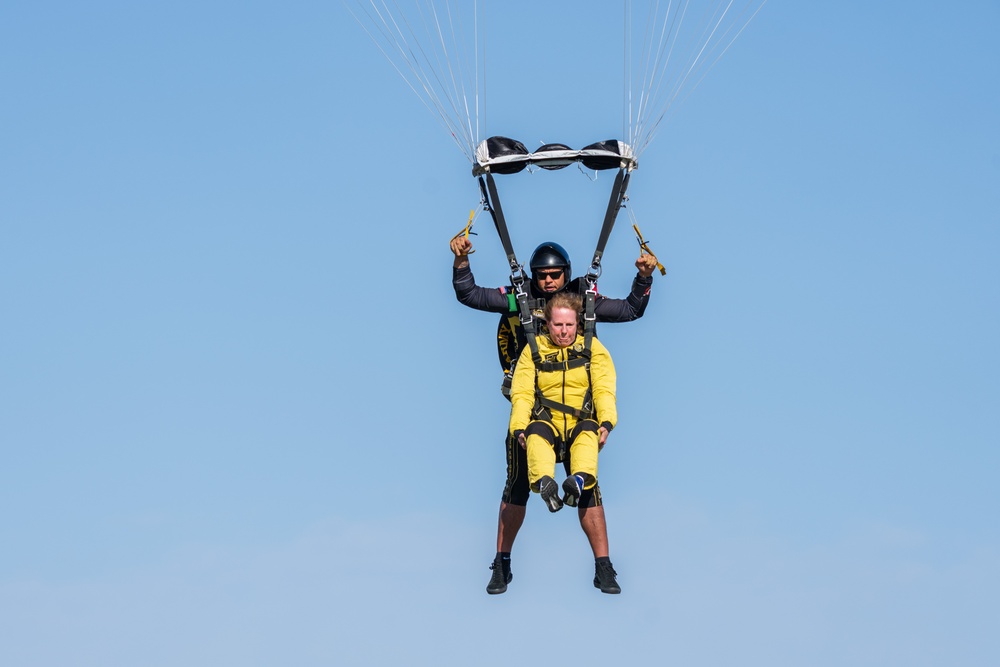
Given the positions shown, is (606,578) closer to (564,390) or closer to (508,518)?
(508,518)

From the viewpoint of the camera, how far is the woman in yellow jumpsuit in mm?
14492

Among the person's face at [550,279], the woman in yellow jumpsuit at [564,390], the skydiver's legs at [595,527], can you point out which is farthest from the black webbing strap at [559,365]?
the skydiver's legs at [595,527]

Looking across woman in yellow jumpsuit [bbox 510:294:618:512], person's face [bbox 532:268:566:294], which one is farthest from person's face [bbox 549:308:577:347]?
person's face [bbox 532:268:566:294]

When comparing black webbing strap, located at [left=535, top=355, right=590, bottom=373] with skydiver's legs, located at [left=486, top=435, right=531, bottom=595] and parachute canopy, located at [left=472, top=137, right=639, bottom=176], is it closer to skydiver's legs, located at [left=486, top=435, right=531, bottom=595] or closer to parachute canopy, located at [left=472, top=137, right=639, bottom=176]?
skydiver's legs, located at [left=486, top=435, right=531, bottom=595]

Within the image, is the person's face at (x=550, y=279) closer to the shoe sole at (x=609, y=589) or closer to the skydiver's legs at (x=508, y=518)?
the skydiver's legs at (x=508, y=518)

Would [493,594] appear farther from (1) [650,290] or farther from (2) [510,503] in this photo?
(1) [650,290]

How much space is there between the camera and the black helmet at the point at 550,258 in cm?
1509

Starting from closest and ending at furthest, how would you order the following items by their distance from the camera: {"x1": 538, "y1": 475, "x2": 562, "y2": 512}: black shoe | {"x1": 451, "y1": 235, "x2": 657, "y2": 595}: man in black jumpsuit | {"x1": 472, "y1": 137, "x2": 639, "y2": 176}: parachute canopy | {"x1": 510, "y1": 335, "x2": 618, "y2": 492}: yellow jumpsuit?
{"x1": 538, "y1": 475, "x2": 562, "y2": 512}: black shoe < {"x1": 510, "y1": 335, "x2": 618, "y2": 492}: yellow jumpsuit < {"x1": 451, "y1": 235, "x2": 657, "y2": 595}: man in black jumpsuit < {"x1": 472, "y1": 137, "x2": 639, "y2": 176}: parachute canopy

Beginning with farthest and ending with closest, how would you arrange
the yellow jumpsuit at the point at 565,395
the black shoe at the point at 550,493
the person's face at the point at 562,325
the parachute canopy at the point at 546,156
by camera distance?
the parachute canopy at the point at 546,156, the person's face at the point at 562,325, the yellow jumpsuit at the point at 565,395, the black shoe at the point at 550,493

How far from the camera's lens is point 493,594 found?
15.1m

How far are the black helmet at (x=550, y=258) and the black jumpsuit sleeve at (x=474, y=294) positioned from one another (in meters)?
0.41

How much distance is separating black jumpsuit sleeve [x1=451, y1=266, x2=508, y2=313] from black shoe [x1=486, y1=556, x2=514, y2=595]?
7.63ft

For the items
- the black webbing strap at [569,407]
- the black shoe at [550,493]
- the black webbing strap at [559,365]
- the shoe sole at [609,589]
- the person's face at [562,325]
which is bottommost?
the shoe sole at [609,589]

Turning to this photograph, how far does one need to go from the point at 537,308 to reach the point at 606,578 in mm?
2491
